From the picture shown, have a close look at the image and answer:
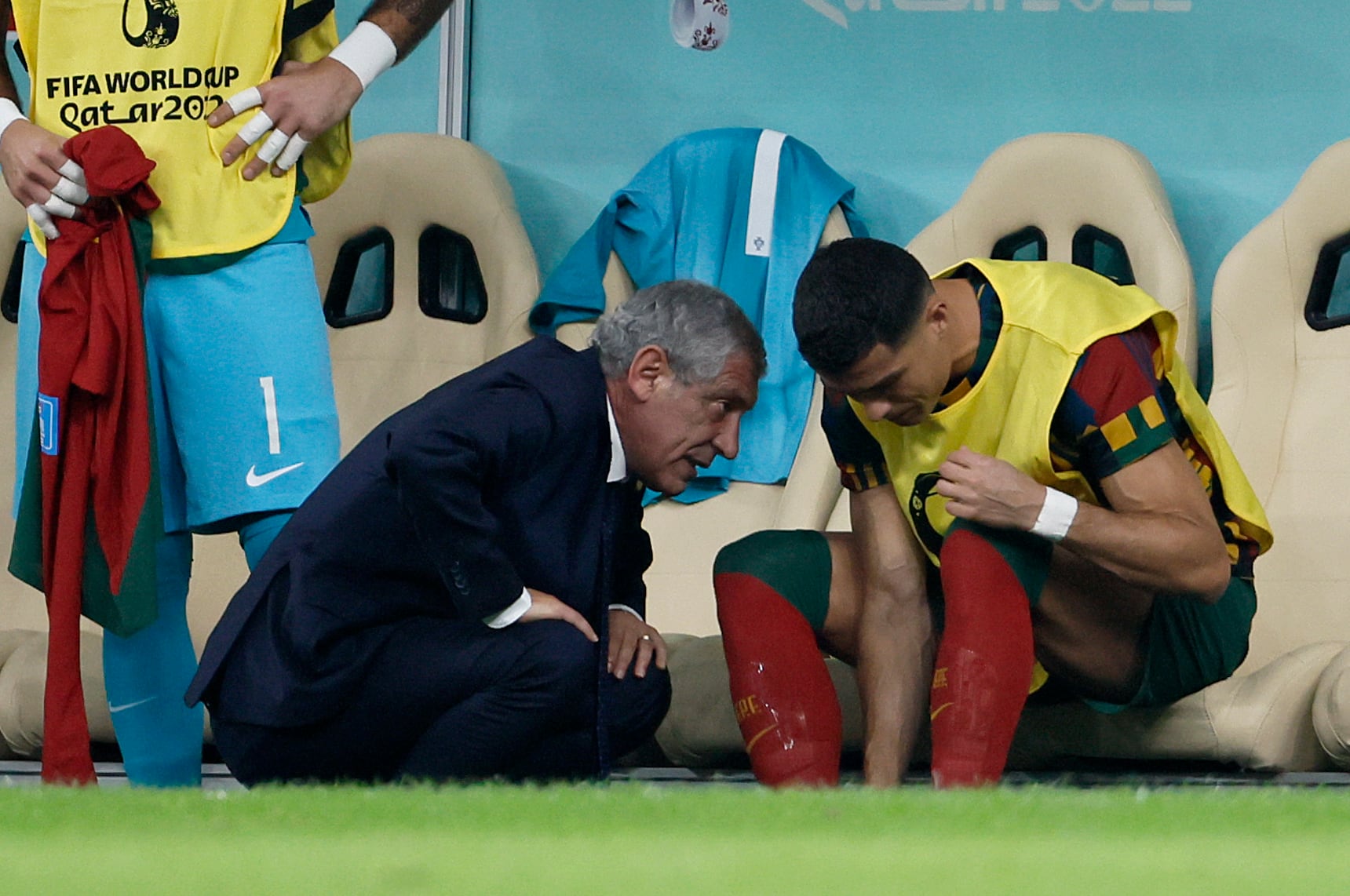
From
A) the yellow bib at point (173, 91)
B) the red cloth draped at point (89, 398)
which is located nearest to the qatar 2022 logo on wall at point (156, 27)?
the yellow bib at point (173, 91)

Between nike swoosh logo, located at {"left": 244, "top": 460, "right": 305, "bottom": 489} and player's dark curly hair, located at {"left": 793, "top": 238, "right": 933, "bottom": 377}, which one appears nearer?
player's dark curly hair, located at {"left": 793, "top": 238, "right": 933, "bottom": 377}

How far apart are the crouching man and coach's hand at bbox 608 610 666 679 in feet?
0.05

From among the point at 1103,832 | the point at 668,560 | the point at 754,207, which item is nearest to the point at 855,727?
the point at 668,560

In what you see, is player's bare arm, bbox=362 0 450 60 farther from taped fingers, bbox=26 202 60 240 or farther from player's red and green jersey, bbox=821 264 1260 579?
player's red and green jersey, bbox=821 264 1260 579

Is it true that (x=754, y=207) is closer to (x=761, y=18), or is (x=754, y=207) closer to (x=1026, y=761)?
(x=761, y=18)

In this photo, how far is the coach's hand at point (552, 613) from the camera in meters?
1.67

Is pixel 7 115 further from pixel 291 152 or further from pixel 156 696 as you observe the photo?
pixel 156 696

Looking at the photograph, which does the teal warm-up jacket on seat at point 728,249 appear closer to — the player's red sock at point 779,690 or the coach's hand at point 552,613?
the player's red sock at point 779,690

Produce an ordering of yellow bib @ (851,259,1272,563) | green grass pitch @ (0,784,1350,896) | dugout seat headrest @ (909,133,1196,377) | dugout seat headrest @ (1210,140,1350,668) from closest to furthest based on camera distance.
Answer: green grass pitch @ (0,784,1350,896) → yellow bib @ (851,259,1272,563) → dugout seat headrest @ (1210,140,1350,668) → dugout seat headrest @ (909,133,1196,377)

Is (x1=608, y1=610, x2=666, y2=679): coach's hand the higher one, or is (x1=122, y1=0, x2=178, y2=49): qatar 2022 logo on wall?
(x1=122, y1=0, x2=178, y2=49): qatar 2022 logo on wall

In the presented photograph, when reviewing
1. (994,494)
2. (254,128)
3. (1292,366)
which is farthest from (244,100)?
(1292,366)

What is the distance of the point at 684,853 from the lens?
688 millimetres

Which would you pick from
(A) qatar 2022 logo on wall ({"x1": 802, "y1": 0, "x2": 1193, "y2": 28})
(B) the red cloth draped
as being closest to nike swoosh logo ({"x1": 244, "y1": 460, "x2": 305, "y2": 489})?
(B) the red cloth draped

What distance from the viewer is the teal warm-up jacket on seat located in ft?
8.96
